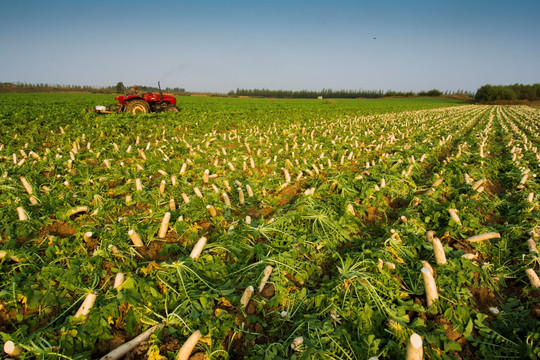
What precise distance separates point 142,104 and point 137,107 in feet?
1.39

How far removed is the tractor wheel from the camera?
16587 mm

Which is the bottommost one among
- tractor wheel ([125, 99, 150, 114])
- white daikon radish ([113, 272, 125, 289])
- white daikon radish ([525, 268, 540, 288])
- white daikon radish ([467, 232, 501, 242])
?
white daikon radish ([525, 268, 540, 288])

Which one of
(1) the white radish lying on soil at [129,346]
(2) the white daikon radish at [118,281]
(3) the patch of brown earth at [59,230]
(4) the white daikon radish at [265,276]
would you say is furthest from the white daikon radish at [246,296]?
(3) the patch of brown earth at [59,230]

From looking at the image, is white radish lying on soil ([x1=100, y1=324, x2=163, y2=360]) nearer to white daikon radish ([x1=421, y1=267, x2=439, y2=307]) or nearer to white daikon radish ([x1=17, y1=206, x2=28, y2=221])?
white daikon radish ([x1=421, y1=267, x2=439, y2=307])

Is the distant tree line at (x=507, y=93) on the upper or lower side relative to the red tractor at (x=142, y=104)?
upper

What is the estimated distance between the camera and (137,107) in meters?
16.8

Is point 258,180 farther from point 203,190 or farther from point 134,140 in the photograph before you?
point 134,140

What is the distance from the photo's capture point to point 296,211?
14.6 ft

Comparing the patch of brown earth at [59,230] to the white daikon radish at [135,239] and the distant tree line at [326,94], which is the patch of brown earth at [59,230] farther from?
the distant tree line at [326,94]

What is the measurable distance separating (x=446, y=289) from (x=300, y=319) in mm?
1669

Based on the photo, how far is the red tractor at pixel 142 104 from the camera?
1659 centimetres

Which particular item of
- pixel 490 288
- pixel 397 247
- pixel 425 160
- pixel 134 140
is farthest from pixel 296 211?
pixel 134 140

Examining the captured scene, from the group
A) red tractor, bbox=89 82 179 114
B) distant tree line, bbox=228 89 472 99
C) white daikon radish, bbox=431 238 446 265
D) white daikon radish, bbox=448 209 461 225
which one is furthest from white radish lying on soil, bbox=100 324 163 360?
distant tree line, bbox=228 89 472 99

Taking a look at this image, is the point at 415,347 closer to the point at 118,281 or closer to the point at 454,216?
the point at 118,281
